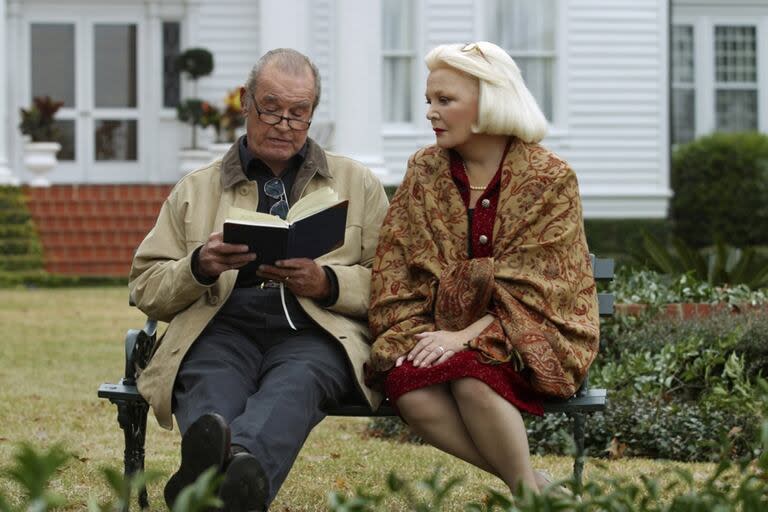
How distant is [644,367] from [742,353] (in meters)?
0.46

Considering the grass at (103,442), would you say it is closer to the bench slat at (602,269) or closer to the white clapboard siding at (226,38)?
the bench slat at (602,269)

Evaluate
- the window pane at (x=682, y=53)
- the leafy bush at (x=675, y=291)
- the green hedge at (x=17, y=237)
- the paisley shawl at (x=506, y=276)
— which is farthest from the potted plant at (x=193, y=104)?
the paisley shawl at (x=506, y=276)

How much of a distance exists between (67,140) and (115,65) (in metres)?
1.27

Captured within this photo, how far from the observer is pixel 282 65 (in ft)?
16.3

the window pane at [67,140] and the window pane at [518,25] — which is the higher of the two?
the window pane at [518,25]

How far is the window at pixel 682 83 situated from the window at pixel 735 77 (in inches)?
16.8

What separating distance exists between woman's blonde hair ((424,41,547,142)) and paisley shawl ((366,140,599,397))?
9 centimetres

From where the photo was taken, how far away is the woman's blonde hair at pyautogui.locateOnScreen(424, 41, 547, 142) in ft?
15.8

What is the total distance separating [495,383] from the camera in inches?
180

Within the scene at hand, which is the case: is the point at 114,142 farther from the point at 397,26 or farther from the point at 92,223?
the point at 397,26

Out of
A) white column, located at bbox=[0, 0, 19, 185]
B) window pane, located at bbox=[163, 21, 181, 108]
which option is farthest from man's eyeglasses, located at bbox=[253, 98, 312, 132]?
window pane, located at bbox=[163, 21, 181, 108]

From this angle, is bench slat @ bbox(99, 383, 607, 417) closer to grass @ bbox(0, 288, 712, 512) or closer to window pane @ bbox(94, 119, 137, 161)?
grass @ bbox(0, 288, 712, 512)

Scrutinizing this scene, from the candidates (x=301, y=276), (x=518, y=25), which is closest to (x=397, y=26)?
(x=518, y=25)

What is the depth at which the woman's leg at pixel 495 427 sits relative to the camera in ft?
14.9
